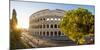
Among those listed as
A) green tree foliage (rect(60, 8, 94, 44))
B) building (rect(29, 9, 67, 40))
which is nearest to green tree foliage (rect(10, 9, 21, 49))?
building (rect(29, 9, 67, 40))

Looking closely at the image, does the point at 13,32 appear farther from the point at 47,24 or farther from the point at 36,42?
the point at 47,24

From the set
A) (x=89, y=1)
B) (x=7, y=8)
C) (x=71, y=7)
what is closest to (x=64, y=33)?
(x=71, y=7)

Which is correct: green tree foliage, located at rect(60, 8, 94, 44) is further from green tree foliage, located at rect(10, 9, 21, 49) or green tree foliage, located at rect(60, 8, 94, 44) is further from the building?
green tree foliage, located at rect(10, 9, 21, 49)

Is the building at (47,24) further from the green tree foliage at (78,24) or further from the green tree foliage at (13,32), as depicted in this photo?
the green tree foliage at (13,32)

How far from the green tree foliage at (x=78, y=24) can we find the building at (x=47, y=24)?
0.23 feet

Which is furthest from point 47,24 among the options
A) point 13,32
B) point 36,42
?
point 13,32

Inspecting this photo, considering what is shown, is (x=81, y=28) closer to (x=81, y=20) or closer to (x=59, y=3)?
(x=81, y=20)

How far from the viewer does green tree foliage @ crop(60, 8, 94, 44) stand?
2104 millimetres

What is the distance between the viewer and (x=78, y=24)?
7.11 feet

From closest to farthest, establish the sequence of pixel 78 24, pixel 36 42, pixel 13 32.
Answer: pixel 13 32
pixel 36 42
pixel 78 24

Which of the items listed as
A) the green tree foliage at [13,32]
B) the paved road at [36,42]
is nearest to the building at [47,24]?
the paved road at [36,42]

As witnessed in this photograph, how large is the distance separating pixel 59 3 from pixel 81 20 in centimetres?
37

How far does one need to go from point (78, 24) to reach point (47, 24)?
16.7 inches

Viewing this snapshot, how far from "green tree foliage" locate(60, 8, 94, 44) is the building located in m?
0.07
